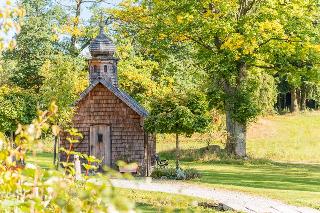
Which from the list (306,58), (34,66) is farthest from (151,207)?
(34,66)

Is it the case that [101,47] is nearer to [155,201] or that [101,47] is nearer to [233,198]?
[155,201]

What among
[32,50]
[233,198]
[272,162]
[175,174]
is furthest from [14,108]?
[32,50]

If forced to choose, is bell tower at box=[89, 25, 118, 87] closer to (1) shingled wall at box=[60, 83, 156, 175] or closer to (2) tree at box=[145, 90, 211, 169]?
(1) shingled wall at box=[60, 83, 156, 175]

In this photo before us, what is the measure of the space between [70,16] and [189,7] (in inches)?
664

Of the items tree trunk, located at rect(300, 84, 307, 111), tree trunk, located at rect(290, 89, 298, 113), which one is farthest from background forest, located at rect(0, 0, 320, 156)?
tree trunk, located at rect(300, 84, 307, 111)

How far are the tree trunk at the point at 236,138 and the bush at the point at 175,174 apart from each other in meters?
11.0

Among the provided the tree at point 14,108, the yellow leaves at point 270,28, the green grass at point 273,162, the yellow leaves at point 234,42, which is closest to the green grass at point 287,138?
the green grass at point 273,162

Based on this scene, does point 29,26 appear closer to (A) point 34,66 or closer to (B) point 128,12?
(A) point 34,66

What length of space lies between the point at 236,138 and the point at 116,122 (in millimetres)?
9705

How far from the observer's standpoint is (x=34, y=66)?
5034 centimetres

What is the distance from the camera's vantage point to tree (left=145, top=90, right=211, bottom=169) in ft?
87.7

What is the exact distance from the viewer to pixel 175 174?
1053 inches

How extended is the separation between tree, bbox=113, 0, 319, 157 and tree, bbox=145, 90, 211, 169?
7.44 meters

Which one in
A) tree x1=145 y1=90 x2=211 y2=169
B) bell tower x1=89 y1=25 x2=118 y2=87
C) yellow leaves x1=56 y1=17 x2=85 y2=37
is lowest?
tree x1=145 y1=90 x2=211 y2=169
